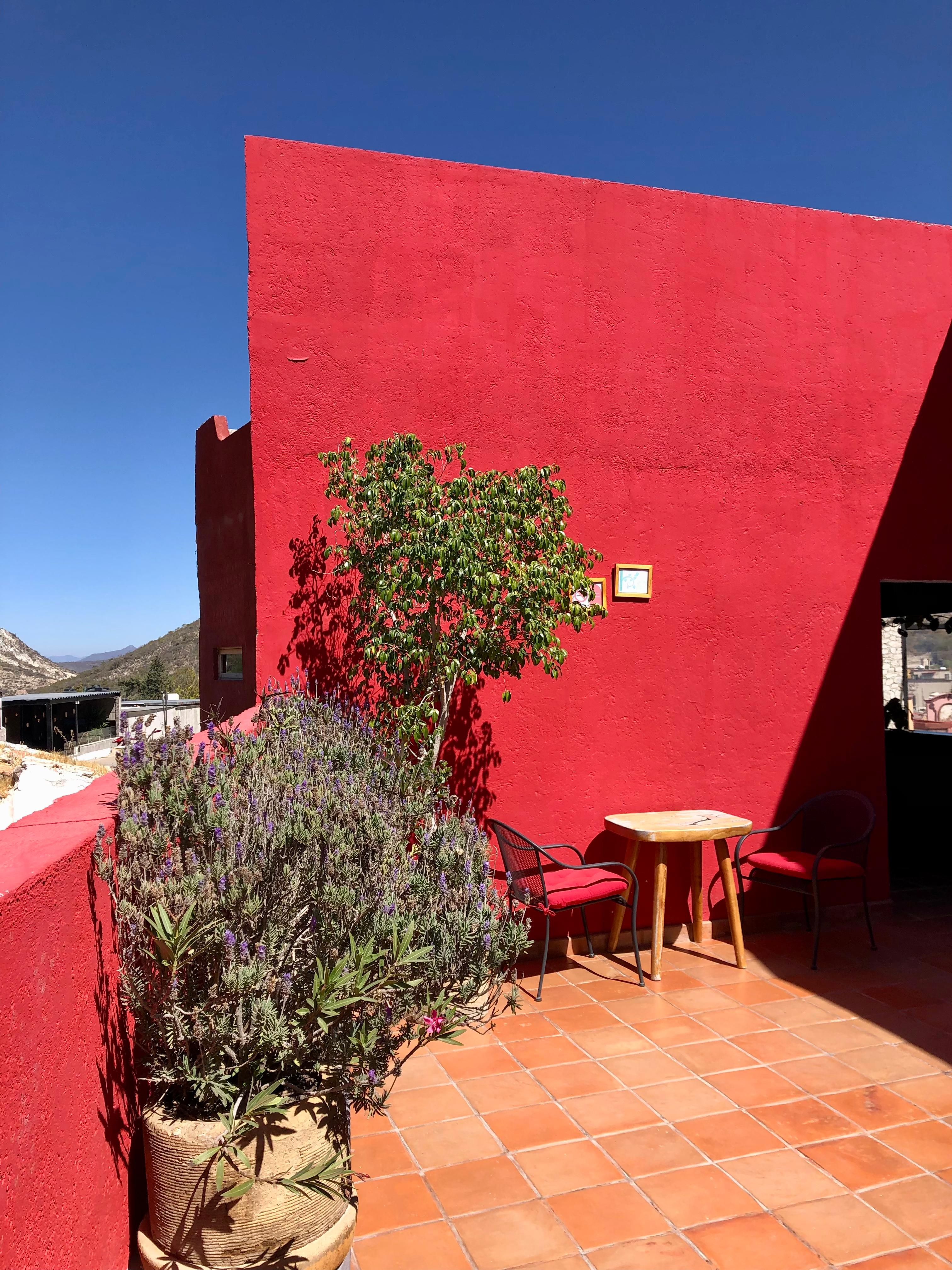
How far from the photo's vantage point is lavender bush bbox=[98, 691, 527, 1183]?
179 centimetres

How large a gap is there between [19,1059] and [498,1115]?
234 cm

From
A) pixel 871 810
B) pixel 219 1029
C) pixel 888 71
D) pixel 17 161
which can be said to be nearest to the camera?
pixel 219 1029

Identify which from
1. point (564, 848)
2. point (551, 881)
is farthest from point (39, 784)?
point (551, 881)

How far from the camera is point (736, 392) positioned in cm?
515

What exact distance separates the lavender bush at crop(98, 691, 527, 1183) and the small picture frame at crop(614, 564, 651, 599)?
9.19ft

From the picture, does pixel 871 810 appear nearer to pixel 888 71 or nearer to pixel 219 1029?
pixel 219 1029

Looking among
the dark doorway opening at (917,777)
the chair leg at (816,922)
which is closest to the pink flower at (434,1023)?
the chair leg at (816,922)

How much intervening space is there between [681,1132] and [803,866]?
6.71 feet

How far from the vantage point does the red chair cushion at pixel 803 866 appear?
4.68 metres

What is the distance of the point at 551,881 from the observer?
4344mm

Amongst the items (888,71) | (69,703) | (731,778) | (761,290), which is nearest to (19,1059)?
(731,778)

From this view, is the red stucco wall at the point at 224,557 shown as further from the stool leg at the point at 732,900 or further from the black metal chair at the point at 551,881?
the stool leg at the point at 732,900

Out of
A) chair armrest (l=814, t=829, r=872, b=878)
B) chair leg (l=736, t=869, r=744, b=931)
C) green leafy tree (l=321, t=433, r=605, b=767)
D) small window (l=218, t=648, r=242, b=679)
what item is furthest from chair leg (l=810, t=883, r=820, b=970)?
small window (l=218, t=648, r=242, b=679)

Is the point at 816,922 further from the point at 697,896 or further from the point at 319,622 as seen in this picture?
the point at 319,622
